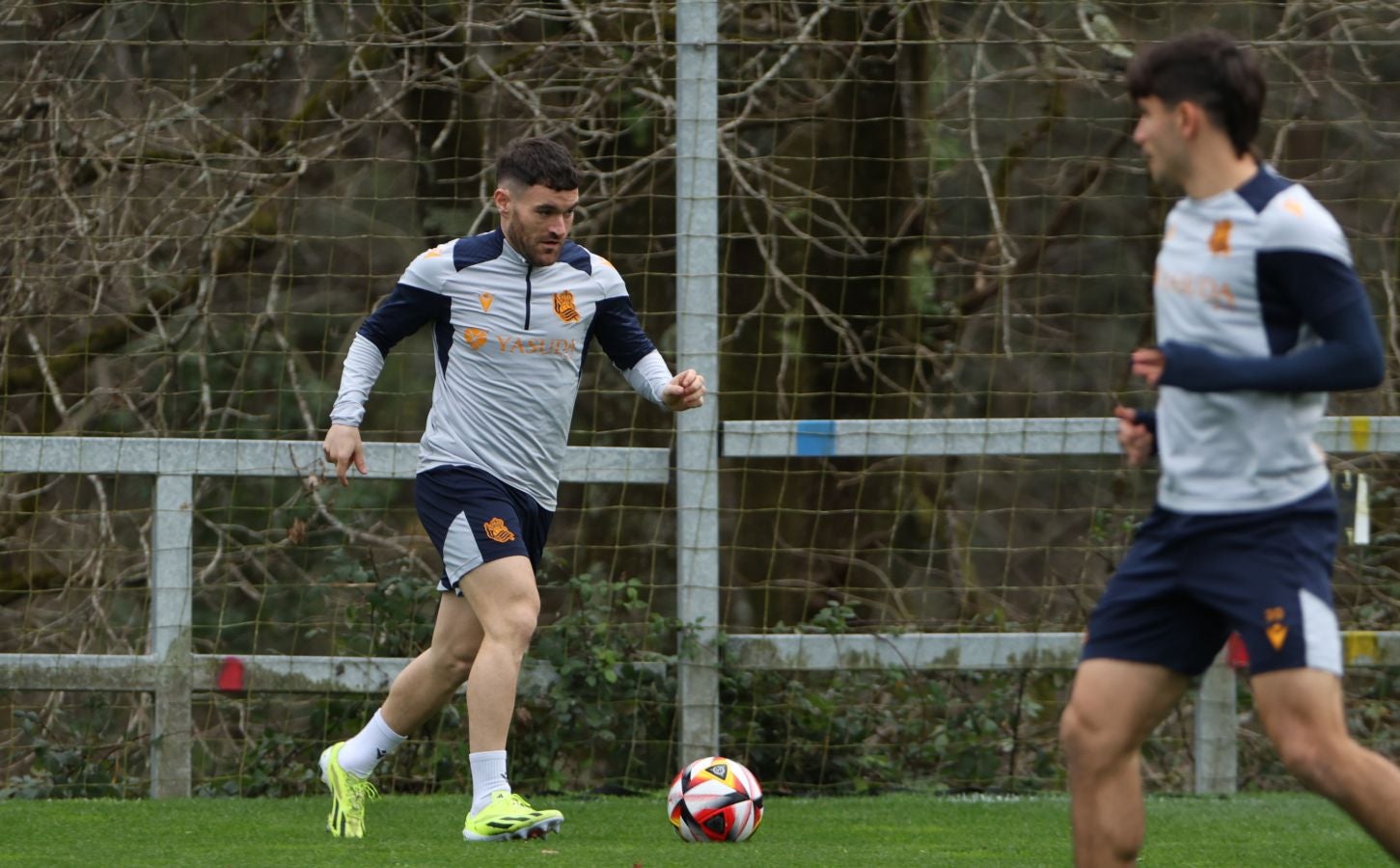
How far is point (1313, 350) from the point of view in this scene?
2812mm

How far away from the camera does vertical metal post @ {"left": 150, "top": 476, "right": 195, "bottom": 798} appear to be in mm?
6270

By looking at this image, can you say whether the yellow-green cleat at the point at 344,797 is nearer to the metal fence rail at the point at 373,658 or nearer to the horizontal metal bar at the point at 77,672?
the metal fence rail at the point at 373,658

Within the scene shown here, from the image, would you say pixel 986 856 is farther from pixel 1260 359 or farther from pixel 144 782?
pixel 144 782

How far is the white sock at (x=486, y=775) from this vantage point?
481 cm

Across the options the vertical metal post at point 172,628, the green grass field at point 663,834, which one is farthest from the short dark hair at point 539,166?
the vertical metal post at point 172,628

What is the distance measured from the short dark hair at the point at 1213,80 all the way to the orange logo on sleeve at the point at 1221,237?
0.14 meters

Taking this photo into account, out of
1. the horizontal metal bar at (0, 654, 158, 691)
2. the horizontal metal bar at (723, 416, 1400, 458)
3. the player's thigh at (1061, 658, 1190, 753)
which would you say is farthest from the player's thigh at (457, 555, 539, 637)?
the player's thigh at (1061, 658, 1190, 753)

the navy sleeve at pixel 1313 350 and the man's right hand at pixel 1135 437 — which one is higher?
the navy sleeve at pixel 1313 350

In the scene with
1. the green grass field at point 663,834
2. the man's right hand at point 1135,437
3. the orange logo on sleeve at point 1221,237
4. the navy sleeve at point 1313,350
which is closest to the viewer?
the navy sleeve at point 1313,350

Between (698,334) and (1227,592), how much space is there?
366 cm

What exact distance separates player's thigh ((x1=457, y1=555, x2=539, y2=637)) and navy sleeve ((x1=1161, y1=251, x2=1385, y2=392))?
2.42m

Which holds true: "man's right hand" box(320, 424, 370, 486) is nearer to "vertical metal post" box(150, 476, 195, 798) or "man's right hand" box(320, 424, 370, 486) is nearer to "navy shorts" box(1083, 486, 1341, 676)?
"vertical metal post" box(150, 476, 195, 798)

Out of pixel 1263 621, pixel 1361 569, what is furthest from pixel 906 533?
pixel 1263 621

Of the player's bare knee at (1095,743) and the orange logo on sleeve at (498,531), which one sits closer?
the player's bare knee at (1095,743)
